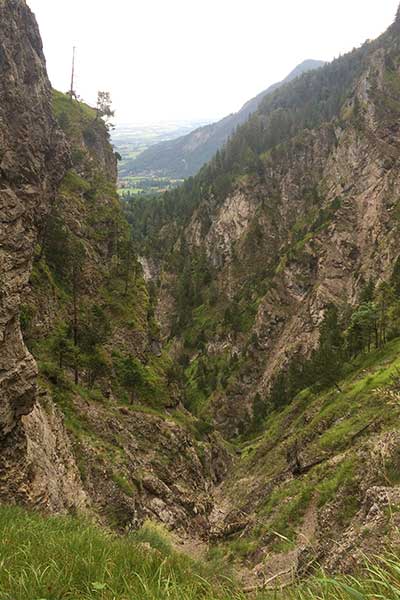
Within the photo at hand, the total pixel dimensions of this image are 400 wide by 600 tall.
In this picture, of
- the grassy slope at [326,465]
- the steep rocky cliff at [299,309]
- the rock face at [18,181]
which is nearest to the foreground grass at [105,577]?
the steep rocky cliff at [299,309]

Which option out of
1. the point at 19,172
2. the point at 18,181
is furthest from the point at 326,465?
the point at 19,172

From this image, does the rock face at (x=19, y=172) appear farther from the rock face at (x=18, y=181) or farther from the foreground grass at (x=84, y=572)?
the foreground grass at (x=84, y=572)

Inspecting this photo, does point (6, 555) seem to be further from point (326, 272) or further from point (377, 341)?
point (326, 272)

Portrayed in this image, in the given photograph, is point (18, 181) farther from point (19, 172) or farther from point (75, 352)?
point (75, 352)

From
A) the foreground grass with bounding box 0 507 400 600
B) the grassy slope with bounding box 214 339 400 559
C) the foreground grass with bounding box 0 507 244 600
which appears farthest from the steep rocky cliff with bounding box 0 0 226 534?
the foreground grass with bounding box 0 507 400 600

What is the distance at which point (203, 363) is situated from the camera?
10081 centimetres

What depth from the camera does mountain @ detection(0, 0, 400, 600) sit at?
8.06 meters

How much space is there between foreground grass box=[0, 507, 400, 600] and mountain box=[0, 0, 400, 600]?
0.04 m

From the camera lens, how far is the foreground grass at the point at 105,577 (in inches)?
125

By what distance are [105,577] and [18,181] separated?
26.8m

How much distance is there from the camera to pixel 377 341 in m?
57.2

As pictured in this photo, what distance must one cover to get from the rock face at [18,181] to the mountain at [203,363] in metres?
0.13

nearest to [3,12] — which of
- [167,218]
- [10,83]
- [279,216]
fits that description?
[10,83]

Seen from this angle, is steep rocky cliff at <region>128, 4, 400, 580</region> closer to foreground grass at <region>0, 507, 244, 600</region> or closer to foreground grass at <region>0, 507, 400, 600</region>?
foreground grass at <region>0, 507, 400, 600</region>
